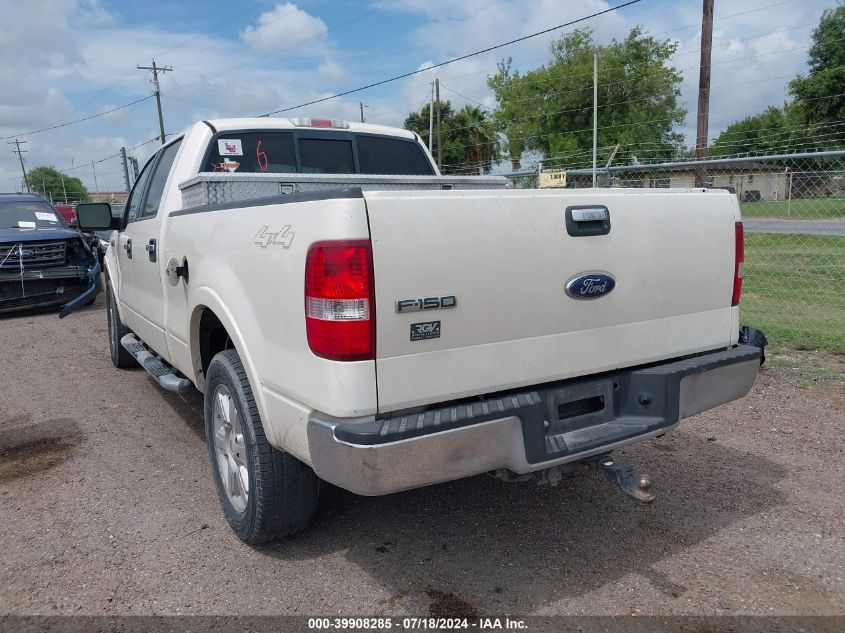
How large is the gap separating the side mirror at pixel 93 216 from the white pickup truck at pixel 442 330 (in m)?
2.04

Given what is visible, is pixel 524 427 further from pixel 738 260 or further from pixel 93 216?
pixel 93 216

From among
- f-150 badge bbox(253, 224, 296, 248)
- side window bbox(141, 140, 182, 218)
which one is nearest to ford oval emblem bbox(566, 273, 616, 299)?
f-150 badge bbox(253, 224, 296, 248)

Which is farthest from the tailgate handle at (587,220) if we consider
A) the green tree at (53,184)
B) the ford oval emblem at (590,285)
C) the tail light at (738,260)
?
the green tree at (53,184)

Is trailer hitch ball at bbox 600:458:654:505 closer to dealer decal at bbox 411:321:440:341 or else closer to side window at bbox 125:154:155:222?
dealer decal at bbox 411:321:440:341

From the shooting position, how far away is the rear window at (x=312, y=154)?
446 centimetres

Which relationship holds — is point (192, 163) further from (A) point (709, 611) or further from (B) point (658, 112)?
(B) point (658, 112)

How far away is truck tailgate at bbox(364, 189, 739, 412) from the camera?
2361mm

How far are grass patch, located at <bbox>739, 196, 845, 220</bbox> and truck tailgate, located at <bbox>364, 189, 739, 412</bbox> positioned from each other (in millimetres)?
7523

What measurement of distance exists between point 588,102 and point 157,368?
45.5 meters

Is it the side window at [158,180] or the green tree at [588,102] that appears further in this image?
the green tree at [588,102]

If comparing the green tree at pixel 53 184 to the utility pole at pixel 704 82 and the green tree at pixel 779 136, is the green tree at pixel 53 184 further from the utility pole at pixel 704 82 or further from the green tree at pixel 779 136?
the utility pole at pixel 704 82

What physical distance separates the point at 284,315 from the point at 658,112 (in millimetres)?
45900

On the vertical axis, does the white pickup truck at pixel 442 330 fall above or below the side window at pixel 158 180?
below

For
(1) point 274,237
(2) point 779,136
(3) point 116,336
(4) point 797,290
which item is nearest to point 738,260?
(1) point 274,237
